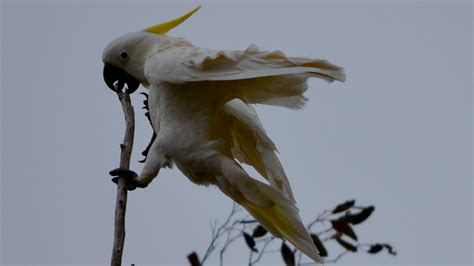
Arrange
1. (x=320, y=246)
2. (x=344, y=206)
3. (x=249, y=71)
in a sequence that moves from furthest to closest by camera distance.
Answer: (x=344, y=206)
(x=320, y=246)
(x=249, y=71)

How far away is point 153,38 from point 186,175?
0.64 metres

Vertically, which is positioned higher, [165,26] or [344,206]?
[165,26]

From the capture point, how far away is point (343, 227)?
310 cm

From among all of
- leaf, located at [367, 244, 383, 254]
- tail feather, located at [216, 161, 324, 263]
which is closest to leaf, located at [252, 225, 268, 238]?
tail feather, located at [216, 161, 324, 263]

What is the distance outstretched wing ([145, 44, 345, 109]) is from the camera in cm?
255

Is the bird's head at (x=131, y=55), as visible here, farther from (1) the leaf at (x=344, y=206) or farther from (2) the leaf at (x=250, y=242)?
(1) the leaf at (x=344, y=206)

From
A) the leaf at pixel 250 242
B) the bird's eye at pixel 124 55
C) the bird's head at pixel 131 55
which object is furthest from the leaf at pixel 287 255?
the bird's eye at pixel 124 55

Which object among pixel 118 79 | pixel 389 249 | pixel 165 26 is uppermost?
pixel 165 26

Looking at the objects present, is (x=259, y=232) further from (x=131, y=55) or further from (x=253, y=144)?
(x=131, y=55)

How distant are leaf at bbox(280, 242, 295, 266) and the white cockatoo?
5cm

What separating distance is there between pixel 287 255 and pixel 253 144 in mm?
473

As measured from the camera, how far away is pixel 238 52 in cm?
266

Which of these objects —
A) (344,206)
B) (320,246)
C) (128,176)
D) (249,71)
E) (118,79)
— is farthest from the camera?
(118,79)

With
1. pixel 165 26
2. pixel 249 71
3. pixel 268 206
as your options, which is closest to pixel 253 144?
pixel 268 206
